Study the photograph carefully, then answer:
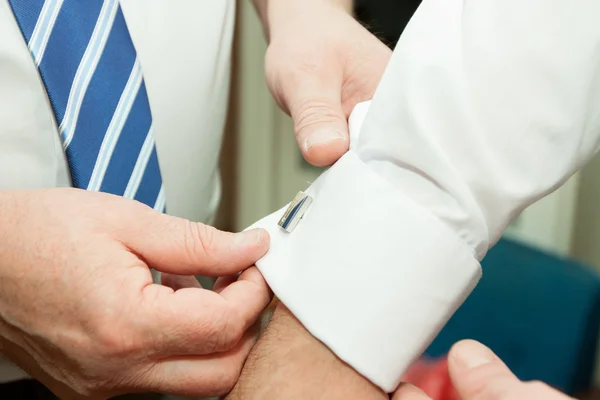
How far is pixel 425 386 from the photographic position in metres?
0.71

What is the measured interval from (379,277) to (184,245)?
0.17m

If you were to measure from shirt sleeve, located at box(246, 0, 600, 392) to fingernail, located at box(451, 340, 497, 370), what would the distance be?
28 mm

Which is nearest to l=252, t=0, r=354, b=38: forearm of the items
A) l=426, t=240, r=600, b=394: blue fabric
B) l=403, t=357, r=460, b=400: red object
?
l=403, t=357, r=460, b=400: red object

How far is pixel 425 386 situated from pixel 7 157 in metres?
0.51

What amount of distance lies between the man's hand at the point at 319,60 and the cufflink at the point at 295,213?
88 mm

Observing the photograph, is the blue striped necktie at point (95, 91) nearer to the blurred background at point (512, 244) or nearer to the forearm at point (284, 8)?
the forearm at point (284, 8)

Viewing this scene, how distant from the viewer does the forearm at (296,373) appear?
1.71 feet

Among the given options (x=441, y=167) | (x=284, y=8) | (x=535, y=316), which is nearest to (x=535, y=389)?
(x=441, y=167)

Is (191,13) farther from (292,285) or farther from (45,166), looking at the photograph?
(292,285)

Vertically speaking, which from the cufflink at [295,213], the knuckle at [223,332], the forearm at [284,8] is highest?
the forearm at [284,8]

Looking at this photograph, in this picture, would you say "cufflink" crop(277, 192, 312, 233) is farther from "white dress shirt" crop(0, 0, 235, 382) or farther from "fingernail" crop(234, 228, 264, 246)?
"white dress shirt" crop(0, 0, 235, 382)

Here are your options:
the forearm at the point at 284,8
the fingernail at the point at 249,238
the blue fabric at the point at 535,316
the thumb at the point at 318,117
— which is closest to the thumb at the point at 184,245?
the fingernail at the point at 249,238

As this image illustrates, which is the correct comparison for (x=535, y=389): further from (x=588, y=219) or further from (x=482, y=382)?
(x=588, y=219)

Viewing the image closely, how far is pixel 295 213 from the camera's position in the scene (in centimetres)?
56
